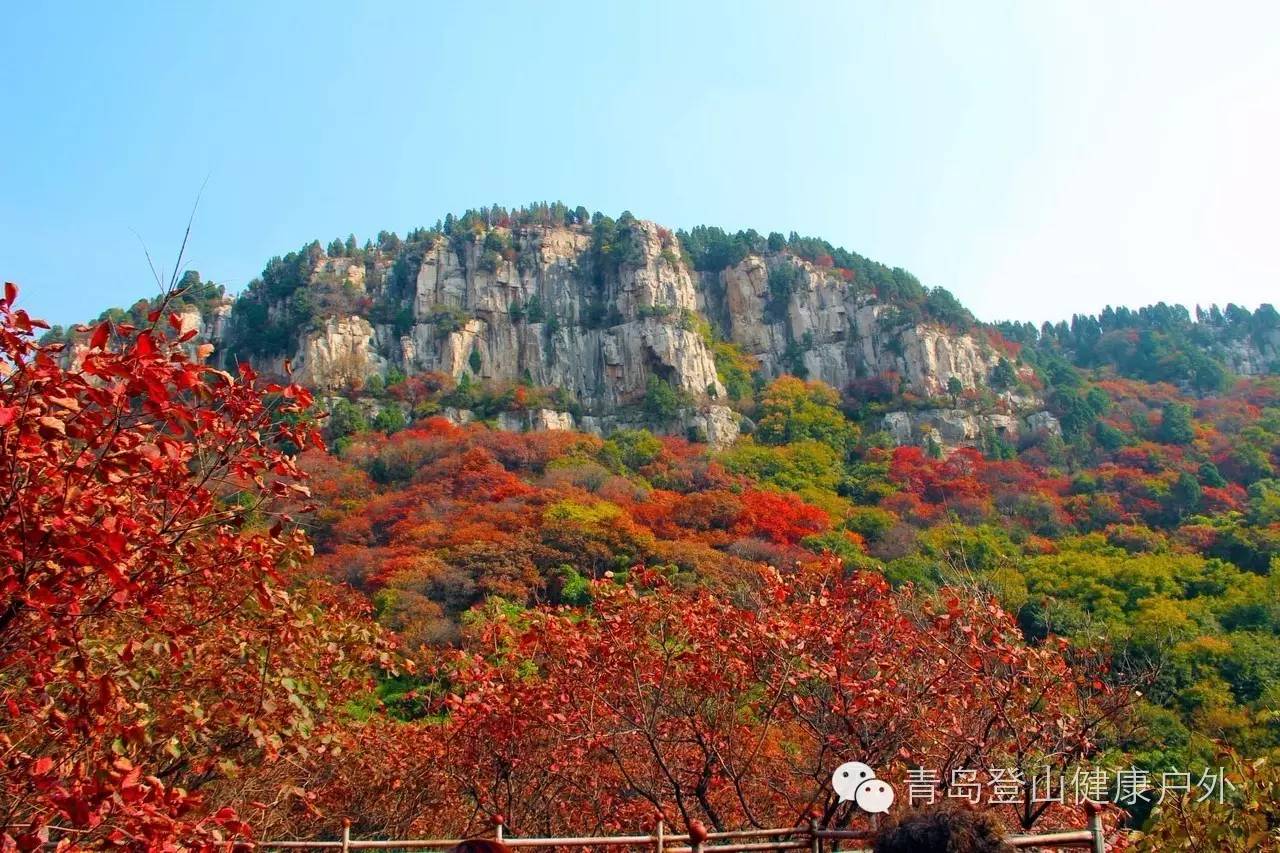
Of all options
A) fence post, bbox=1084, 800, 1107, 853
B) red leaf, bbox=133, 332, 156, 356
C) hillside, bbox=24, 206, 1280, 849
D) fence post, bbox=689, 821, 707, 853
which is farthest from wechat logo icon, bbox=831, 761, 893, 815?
red leaf, bbox=133, 332, 156, 356

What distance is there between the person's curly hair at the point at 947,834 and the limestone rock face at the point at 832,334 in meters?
57.7

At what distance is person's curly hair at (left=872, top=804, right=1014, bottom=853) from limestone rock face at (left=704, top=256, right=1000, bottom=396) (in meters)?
57.7

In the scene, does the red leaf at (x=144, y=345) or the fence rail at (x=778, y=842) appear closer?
the red leaf at (x=144, y=345)

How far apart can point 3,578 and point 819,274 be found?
67883 mm

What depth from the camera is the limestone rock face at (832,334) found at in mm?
60031

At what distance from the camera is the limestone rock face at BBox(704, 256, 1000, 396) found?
197 feet

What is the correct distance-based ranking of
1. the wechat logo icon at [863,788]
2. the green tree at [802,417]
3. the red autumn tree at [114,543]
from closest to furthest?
the red autumn tree at [114,543] < the wechat logo icon at [863,788] < the green tree at [802,417]

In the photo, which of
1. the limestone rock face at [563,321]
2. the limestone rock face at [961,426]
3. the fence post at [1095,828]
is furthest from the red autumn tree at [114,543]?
the limestone rock face at [563,321]

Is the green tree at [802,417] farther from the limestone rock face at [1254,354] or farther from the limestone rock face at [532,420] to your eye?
the limestone rock face at [1254,354]

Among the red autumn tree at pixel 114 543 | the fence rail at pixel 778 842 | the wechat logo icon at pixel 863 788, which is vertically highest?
the red autumn tree at pixel 114 543

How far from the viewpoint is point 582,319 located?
63.2 metres

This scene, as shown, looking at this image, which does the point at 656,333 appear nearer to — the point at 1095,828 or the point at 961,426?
the point at 961,426

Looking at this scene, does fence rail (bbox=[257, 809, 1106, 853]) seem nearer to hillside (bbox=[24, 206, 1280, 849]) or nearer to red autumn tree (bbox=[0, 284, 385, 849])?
hillside (bbox=[24, 206, 1280, 849])

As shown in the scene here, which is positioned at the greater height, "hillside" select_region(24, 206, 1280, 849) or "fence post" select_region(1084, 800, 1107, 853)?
"hillside" select_region(24, 206, 1280, 849)
